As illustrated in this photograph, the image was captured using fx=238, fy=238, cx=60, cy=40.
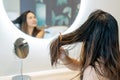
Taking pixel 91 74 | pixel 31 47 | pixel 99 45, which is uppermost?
pixel 99 45

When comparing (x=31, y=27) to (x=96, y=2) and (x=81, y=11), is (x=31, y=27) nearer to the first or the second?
(x=81, y=11)

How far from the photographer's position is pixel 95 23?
89 cm

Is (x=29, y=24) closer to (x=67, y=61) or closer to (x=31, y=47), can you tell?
(x=31, y=47)

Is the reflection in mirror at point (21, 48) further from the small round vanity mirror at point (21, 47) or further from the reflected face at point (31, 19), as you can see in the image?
the reflected face at point (31, 19)

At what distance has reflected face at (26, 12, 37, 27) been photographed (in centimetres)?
136

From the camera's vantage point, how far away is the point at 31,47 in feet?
4.50

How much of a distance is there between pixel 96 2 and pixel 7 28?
59 cm

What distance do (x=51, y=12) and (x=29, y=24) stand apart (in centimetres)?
15

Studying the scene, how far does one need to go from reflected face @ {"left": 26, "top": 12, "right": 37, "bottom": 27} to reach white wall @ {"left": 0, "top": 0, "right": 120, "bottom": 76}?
2.9 inches

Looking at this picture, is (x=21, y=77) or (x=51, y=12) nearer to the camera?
(x=21, y=77)

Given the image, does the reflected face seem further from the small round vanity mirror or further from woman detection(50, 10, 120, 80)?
woman detection(50, 10, 120, 80)

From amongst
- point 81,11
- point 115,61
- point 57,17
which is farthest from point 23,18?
point 115,61

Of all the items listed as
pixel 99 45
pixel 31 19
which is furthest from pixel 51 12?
pixel 99 45

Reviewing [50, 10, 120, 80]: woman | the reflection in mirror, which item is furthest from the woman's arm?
the reflection in mirror
